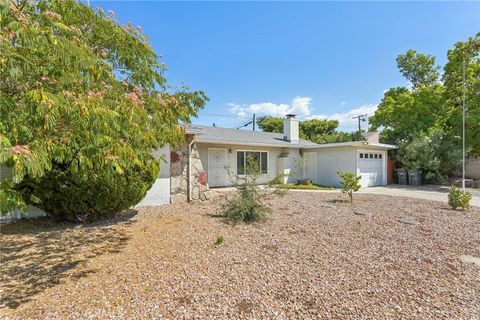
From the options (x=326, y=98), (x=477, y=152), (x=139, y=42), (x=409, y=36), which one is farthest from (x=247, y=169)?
(x=477, y=152)

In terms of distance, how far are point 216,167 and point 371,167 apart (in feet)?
31.0

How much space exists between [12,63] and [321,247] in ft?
15.5

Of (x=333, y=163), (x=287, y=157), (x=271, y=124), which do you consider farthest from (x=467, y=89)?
(x=271, y=124)

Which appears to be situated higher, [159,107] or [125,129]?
[159,107]

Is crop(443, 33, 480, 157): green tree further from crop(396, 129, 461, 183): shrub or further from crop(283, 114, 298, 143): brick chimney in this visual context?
crop(283, 114, 298, 143): brick chimney

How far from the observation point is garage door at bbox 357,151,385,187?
14.9 meters

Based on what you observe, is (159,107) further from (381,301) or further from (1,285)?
(381,301)

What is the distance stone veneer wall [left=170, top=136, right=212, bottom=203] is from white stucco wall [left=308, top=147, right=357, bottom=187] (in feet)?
29.9

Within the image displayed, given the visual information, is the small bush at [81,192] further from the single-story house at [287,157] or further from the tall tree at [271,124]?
the tall tree at [271,124]

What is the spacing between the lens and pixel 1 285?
10.7ft

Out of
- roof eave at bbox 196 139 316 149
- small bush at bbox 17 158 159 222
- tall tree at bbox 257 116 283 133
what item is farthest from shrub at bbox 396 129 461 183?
tall tree at bbox 257 116 283 133

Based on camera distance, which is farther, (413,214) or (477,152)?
(477,152)

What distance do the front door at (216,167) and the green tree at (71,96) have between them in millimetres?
8831

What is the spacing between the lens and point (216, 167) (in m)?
13.7
